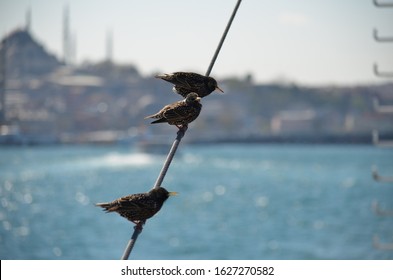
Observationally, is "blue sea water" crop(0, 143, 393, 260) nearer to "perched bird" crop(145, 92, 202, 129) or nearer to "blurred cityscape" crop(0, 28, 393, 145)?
"blurred cityscape" crop(0, 28, 393, 145)

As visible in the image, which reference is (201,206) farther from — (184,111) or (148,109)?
(148,109)

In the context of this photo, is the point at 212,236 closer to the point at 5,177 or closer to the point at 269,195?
the point at 269,195

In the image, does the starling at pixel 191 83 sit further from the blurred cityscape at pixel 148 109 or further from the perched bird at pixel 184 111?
the blurred cityscape at pixel 148 109

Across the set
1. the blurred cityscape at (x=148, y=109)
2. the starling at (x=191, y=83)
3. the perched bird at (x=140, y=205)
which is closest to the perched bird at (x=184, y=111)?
the starling at (x=191, y=83)

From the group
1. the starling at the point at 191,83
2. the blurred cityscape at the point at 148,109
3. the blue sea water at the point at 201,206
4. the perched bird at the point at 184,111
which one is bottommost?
the blurred cityscape at the point at 148,109

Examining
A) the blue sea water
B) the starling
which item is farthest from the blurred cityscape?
the starling

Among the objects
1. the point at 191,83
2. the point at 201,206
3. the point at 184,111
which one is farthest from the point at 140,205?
the point at 201,206

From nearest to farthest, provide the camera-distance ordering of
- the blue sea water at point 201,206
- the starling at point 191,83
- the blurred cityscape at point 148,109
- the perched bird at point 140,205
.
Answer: the perched bird at point 140,205, the starling at point 191,83, the blue sea water at point 201,206, the blurred cityscape at point 148,109
